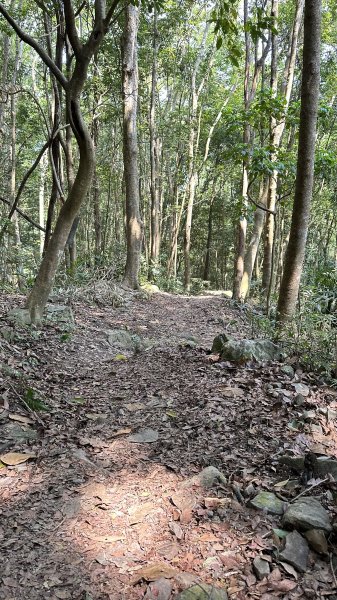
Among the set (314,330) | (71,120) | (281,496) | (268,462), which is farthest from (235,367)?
(71,120)

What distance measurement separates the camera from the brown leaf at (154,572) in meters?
2.01

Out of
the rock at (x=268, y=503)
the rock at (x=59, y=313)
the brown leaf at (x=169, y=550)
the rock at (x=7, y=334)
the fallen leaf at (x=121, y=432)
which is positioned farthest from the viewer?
the rock at (x=59, y=313)

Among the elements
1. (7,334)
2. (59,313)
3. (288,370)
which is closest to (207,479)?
(288,370)

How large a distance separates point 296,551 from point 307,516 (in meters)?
0.23

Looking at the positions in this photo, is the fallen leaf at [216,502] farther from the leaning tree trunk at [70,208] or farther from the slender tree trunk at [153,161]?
the slender tree trunk at [153,161]

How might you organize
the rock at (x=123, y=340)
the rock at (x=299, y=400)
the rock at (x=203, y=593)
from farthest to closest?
the rock at (x=123, y=340) < the rock at (x=299, y=400) < the rock at (x=203, y=593)

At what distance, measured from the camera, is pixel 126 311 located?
8977mm

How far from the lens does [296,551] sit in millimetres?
2156

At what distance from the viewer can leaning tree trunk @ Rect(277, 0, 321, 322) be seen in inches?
189

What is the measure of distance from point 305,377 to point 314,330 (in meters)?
0.84

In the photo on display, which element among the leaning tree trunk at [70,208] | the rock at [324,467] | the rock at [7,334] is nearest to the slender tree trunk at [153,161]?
the leaning tree trunk at [70,208]

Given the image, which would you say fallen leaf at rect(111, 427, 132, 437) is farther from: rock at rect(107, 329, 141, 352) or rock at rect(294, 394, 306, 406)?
rock at rect(107, 329, 141, 352)

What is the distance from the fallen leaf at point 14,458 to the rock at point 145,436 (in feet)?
2.66

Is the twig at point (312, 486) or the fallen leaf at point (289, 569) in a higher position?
the twig at point (312, 486)
